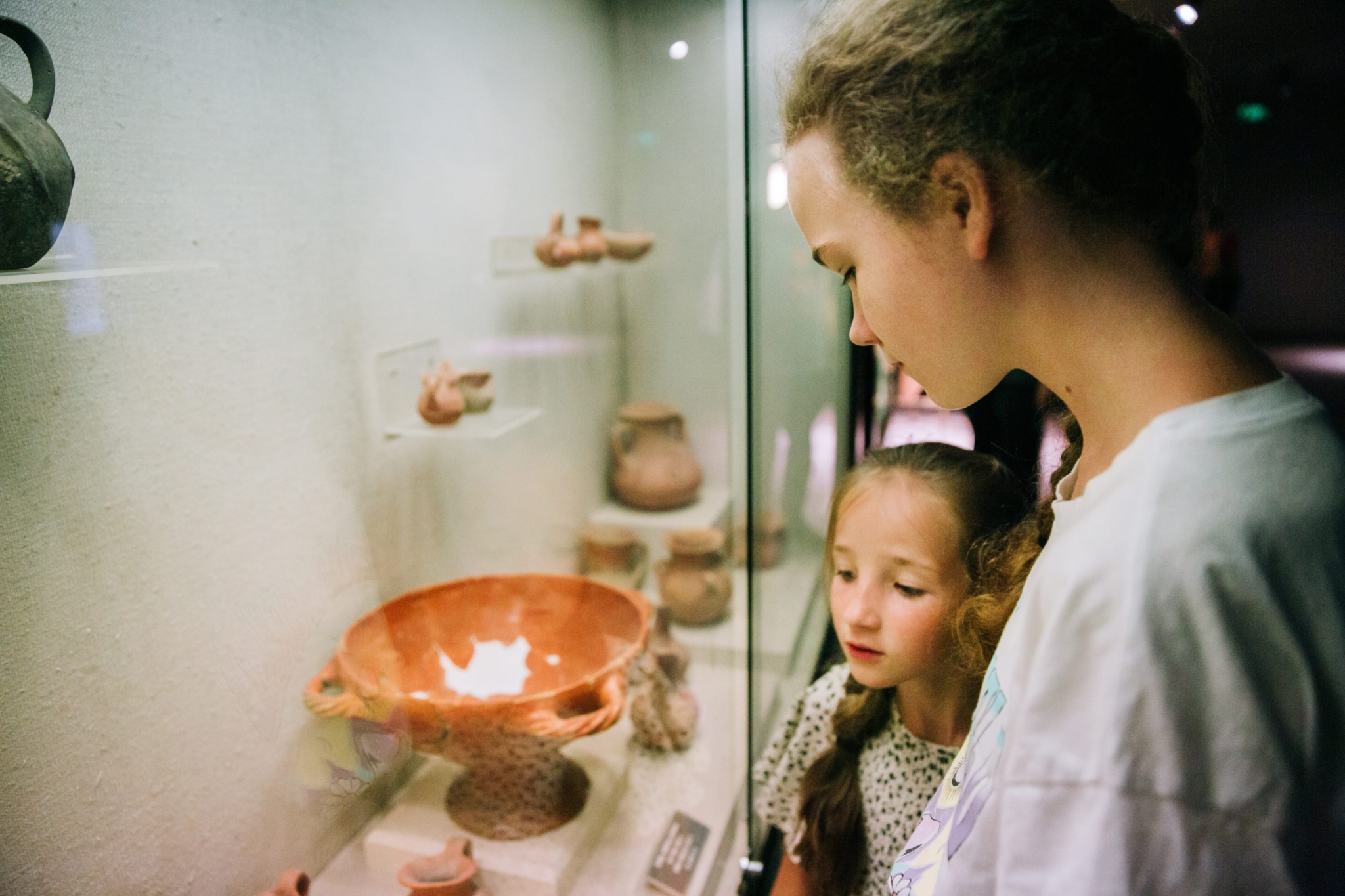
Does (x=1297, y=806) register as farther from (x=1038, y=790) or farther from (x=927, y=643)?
(x=927, y=643)

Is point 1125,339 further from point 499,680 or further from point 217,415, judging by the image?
point 499,680

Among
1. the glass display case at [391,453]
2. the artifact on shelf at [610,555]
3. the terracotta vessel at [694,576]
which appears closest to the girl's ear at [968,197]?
the glass display case at [391,453]

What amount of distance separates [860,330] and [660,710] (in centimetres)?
119

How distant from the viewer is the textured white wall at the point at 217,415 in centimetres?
87

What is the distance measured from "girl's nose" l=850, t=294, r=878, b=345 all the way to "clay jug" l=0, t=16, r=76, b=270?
706 millimetres

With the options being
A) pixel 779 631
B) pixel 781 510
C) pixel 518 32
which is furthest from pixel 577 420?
pixel 518 32

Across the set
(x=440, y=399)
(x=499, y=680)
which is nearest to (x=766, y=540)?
(x=499, y=680)

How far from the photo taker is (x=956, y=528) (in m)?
0.89

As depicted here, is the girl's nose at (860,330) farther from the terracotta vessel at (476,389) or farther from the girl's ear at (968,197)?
the terracotta vessel at (476,389)

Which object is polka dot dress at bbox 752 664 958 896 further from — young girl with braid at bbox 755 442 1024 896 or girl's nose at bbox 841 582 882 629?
girl's nose at bbox 841 582 882 629

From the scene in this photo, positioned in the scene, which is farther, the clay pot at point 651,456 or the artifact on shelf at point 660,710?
the clay pot at point 651,456

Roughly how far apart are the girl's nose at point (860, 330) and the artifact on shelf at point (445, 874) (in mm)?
936

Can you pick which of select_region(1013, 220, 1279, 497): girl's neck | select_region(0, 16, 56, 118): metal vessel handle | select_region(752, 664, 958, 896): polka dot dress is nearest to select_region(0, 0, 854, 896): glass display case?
select_region(0, 16, 56, 118): metal vessel handle

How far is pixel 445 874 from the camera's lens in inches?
46.4
